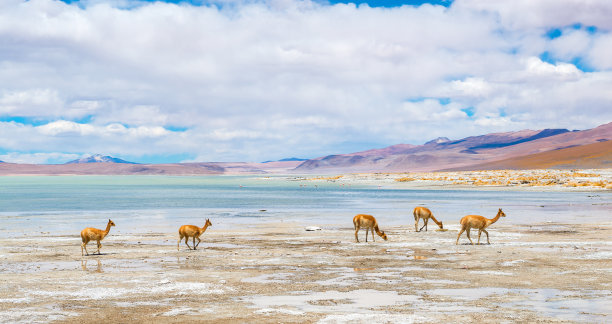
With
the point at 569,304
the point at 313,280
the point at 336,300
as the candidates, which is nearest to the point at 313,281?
the point at 313,280

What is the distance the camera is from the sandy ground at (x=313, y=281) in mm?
10977

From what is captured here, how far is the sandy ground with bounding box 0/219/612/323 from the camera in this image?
11.0 metres

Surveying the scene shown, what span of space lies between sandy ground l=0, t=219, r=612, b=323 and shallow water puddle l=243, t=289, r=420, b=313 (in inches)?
0.8

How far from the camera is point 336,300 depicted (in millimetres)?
12078

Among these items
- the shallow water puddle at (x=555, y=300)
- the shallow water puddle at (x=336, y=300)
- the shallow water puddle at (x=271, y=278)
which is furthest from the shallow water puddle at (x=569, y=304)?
the shallow water puddle at (x=271, y=278)

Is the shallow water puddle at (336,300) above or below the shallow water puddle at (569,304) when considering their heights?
above

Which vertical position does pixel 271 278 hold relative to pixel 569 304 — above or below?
above

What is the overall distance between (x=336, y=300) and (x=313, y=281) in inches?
86.9

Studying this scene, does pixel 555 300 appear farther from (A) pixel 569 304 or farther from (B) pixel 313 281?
(B) pixel 313 281

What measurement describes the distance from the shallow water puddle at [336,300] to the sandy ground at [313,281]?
21mm

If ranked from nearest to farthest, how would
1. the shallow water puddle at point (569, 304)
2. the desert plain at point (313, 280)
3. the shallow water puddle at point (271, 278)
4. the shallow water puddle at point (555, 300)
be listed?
the shallow water puddle at point (569, 304)
the shallow water puddle at point (555, 300)
the desert plain at point (313, 280)
the shallow water puddle at point (271, 278)

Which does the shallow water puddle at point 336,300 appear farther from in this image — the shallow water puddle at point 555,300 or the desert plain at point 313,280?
the shallow water puddle at point 555,300

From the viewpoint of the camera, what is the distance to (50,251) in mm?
20141

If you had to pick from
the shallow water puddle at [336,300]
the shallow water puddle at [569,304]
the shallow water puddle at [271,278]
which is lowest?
the shallow water puddle at [569,304]
